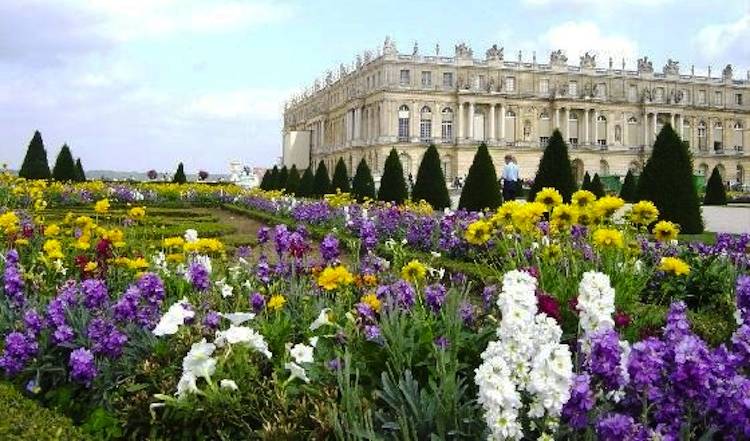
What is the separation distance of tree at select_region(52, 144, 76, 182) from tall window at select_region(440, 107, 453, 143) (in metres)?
32.4

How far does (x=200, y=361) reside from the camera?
8.89 ft

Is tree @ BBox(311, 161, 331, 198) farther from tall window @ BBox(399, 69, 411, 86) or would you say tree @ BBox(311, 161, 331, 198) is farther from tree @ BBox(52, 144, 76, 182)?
tall window @ BBox(399, 69, 411, 86)

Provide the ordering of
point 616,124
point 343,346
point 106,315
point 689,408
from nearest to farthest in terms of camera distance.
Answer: point 689,408
point 343,346
point 106,315
point 616,124

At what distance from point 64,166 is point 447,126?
110 feet

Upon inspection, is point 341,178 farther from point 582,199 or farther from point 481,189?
point 582,199

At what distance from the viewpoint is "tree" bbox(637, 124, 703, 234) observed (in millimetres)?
10734

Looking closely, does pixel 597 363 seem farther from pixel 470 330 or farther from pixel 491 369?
pixel 470 330

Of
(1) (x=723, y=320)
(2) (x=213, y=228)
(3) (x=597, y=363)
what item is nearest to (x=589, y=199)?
(1) (x=723, y=320)

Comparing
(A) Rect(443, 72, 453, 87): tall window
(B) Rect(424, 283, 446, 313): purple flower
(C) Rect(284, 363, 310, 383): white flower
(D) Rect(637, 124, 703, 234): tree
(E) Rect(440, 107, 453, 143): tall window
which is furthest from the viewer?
(A) Rect(443, 72, 453, 87): tall window

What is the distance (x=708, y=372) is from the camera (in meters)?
1.80

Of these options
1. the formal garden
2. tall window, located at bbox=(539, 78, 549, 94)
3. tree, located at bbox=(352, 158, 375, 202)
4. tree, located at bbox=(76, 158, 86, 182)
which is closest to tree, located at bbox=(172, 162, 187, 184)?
tree, located at bbox=(76, 158, 86, 182)

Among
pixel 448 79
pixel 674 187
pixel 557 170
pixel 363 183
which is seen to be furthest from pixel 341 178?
pixel 448 79

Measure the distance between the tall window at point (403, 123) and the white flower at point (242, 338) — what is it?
52.1 metres

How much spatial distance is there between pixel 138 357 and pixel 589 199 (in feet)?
7.52
